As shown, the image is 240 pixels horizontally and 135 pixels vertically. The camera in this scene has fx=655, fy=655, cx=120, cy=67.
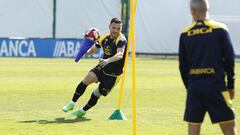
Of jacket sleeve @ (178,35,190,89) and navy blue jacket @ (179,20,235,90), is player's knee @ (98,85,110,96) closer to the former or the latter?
jacket sleeve @ (178,35,190,89)

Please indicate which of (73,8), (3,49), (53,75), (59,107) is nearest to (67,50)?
(3,49)

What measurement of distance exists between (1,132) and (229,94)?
4600mm

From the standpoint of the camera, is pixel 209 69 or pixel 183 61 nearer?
pixel 209 69

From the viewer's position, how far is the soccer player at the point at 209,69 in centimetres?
727

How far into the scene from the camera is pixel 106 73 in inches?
516

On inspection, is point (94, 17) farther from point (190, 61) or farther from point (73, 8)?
point (190, 61)

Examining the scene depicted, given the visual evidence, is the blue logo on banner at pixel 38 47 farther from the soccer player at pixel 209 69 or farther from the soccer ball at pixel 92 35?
Answer: the soccer player at pixel 209 69

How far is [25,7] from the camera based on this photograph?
46156 mm

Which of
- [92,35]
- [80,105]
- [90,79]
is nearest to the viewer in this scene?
[90,79]

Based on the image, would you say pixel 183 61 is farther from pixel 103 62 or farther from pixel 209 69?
pixel 103 62

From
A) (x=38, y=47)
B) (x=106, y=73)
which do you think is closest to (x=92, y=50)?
(x=106, y=73)

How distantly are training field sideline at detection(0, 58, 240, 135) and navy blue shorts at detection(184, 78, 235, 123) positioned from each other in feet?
11.8

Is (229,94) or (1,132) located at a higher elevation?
(229,94)

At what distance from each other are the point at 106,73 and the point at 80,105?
2.24m
